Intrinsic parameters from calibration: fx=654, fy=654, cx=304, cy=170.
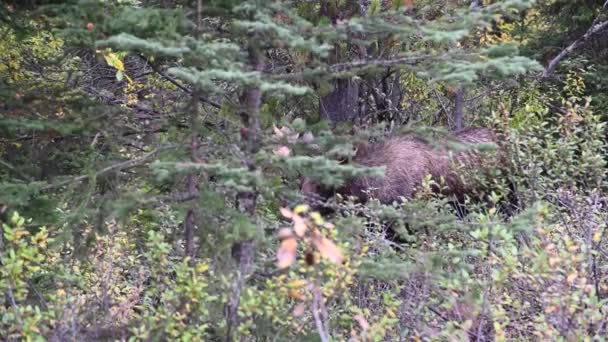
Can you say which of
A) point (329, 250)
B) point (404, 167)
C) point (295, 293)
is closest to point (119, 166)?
point (295, 293)

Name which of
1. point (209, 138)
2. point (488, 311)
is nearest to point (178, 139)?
point (209, 138)

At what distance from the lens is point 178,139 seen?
14.0ft

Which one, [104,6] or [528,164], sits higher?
[104,6]

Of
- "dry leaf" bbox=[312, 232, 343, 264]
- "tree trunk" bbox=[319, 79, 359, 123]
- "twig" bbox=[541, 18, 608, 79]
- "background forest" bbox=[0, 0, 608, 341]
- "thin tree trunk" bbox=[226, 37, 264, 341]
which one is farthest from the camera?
"twig" bbox=[541, 18, 608, 79]

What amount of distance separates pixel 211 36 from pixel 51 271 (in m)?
2.03

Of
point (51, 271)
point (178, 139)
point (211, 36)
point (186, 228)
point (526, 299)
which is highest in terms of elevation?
point (211, 36)

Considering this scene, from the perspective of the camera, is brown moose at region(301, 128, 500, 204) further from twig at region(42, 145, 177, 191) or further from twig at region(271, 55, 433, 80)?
twig at region(42, 145, 177, 191)

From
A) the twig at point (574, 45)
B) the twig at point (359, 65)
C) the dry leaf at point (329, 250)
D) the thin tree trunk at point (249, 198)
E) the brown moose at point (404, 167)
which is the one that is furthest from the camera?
the twig at point (574, 45)

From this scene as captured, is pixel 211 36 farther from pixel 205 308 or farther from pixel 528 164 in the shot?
pixel 528 164

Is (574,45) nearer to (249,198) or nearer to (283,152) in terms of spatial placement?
(249,198)

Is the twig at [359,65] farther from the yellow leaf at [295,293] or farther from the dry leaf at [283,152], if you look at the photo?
the yellow leaf at [295,293]

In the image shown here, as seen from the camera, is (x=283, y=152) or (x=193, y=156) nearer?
(x=283, y=152)

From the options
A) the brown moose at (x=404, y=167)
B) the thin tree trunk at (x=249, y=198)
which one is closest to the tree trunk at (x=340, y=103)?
the brown moose at (x=404, y=167)

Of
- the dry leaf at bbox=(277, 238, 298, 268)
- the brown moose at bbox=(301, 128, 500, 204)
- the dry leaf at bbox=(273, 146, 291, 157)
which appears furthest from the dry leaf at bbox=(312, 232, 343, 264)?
the brown moose at bbox=(301, 128, 500, 204)
